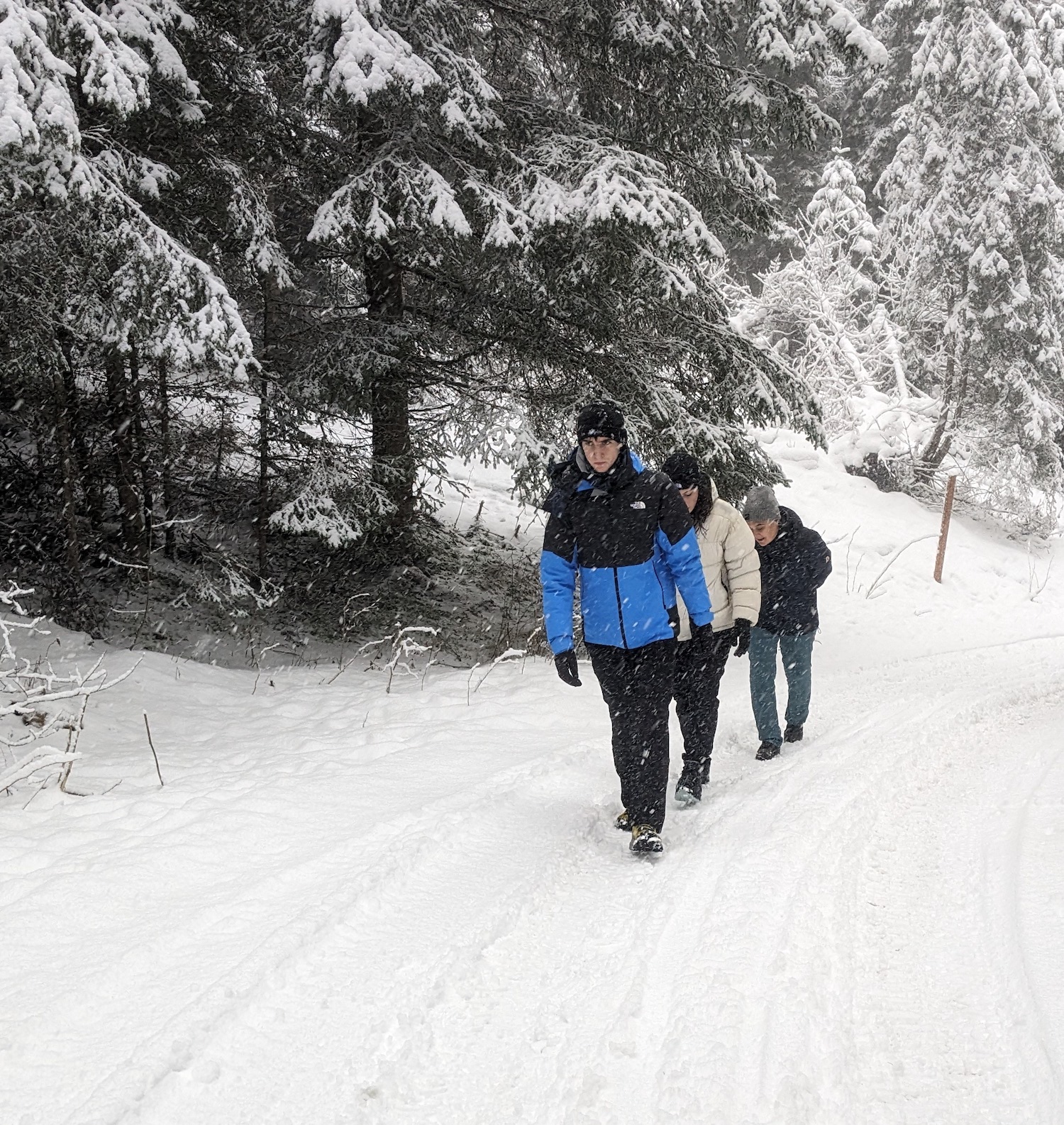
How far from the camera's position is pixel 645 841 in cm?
380

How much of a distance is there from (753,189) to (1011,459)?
35.7 ft

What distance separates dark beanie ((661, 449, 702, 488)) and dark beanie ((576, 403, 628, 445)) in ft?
3.68

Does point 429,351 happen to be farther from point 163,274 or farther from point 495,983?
point 495,983

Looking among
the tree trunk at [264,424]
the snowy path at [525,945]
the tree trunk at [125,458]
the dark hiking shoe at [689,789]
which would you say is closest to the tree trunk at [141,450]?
the tree trunk at [125,458]

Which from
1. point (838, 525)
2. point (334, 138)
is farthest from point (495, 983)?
point (838, 525)

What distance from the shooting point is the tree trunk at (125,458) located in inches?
303

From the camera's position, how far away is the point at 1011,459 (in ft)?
54.3

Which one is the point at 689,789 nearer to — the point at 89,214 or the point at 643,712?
the point at 643,712

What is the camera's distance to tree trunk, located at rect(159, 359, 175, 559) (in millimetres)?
7805

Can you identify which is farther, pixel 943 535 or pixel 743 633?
pixel 943 535

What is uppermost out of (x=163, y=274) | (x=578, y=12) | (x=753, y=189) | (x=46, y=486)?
(x=578, y=12)

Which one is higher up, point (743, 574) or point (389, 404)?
point (389, 404)

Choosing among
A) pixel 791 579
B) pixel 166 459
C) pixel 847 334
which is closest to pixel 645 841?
pixel 791 579

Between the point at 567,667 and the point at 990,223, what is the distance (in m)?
16.3
